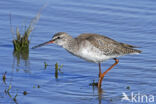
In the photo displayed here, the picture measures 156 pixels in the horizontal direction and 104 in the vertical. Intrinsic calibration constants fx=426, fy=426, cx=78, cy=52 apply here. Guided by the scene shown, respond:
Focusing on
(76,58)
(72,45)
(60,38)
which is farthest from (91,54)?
(76,58)

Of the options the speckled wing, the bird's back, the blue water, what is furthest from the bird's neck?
the blue water

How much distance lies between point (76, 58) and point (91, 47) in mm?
1680

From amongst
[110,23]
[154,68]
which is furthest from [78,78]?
[110,23]

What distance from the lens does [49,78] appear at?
10.2 meters

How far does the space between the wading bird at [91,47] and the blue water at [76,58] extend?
593 mm

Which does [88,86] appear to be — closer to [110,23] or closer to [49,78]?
[49,78]

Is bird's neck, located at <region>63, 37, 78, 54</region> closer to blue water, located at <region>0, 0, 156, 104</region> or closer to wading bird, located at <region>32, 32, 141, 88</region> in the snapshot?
wading bird, located at <region>32, 32, 141, 88</region>

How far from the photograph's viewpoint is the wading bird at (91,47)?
9984 millimetres

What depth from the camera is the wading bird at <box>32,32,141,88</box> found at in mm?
9984

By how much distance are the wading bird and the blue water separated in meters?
0.59

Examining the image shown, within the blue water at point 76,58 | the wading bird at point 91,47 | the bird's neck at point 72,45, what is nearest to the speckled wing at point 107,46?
the wading bird at point 91,47

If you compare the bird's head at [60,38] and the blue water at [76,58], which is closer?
the blue water at [76,58]

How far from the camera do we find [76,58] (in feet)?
38.1

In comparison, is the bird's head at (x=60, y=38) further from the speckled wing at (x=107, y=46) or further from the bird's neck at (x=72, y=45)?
→ the speckled wing at (x=107, y=46)
